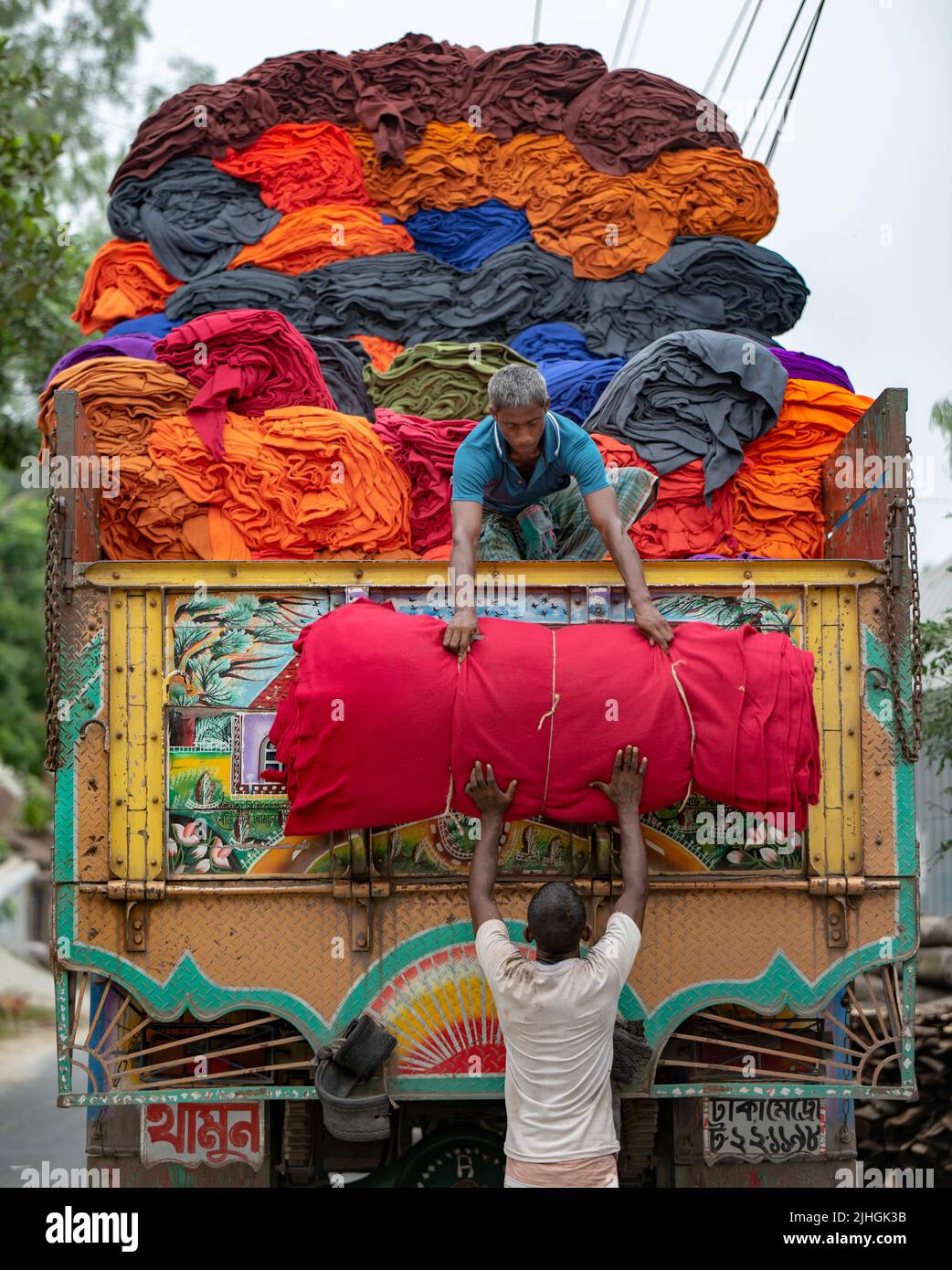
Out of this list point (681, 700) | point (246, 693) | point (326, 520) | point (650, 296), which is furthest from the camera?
point (650, 296)

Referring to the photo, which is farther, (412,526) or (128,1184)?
(412,526)

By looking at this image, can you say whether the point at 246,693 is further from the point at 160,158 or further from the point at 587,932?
the point at 160,158

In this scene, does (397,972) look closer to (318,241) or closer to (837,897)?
(837,897)

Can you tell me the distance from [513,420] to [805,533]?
4.30 ft

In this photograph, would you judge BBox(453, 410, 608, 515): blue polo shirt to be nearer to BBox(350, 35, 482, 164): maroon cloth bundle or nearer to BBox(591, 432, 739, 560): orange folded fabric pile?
BBox(591, 432, 739, 560): orange folded fabric pile

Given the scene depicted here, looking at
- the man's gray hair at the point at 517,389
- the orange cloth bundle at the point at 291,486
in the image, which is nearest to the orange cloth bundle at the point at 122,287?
the orange cloth bundle at the point at 291,486

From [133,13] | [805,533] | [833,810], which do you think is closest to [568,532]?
[805,533]

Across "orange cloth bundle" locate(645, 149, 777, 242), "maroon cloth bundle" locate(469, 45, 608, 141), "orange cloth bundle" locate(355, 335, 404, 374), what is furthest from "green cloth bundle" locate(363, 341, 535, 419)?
"maroon cloth bundle" locate(469, 45, 608, 141)

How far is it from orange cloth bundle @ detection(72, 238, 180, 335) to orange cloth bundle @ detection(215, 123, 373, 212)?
54 centimetres

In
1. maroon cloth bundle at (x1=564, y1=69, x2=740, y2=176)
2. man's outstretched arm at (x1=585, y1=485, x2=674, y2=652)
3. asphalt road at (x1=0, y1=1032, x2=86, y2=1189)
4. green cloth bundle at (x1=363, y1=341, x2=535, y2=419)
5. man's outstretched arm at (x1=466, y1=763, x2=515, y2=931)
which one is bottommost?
asphalt road at (x1=0, y1=1032, x2=86, y2=1189)

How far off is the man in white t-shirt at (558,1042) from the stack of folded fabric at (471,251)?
73.2 inches

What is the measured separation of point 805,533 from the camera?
470 cm

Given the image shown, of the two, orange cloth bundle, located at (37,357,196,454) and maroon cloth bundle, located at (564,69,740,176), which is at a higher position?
maroon cloth bundle, located at (564,69,740,176)

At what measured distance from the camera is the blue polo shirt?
3996mm
